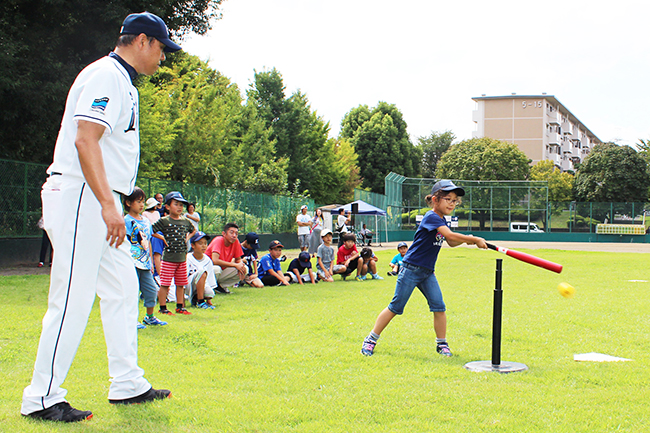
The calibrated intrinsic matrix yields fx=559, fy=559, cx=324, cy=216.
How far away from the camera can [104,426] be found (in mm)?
3137

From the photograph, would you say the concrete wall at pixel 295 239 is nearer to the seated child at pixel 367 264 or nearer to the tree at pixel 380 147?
the seated child at pixel 367 264

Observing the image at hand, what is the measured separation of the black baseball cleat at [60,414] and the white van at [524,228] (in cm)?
4567

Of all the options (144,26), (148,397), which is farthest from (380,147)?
(148,397)

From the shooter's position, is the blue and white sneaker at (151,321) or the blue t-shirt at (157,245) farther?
the blue t-shirt at (157,245)

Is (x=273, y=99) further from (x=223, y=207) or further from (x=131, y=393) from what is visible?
(x=131, y=393)

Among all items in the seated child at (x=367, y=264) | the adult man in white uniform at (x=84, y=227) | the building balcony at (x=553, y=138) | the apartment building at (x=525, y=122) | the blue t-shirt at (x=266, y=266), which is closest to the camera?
the adult man in white uniform at (x=84, y=227)

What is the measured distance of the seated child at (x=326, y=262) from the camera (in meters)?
13.8

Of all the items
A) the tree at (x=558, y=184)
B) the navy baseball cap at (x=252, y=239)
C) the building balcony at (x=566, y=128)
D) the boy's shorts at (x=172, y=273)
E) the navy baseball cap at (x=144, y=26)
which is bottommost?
the boy's shorts at (x=172, y=273)

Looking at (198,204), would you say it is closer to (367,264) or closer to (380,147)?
(367,264)

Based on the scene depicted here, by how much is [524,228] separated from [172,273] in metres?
42.4

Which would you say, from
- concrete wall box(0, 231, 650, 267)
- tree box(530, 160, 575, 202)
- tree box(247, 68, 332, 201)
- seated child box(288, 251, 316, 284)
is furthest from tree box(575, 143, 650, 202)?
seated child box(288, 251, 316, 284)

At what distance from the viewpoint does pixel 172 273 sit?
781 cm

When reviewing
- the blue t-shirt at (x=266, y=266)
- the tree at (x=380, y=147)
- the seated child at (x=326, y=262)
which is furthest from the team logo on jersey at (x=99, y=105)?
the tree at (x=380, y=147)

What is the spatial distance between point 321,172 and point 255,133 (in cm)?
1085
